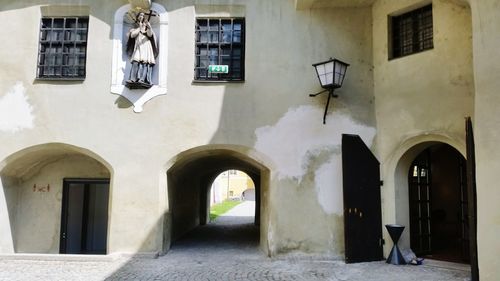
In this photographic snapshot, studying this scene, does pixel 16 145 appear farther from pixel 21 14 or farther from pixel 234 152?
pixel 234 152

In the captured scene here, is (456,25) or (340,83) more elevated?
(456,25)

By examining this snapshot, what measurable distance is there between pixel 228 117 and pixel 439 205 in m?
6.04

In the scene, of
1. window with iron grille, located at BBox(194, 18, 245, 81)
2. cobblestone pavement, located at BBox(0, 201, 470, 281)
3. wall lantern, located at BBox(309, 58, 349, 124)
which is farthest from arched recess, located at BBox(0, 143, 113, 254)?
wall lantern, located at BBox(309, 58, 349, 124)

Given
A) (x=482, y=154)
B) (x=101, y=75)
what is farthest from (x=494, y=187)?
(x=101, y=75)

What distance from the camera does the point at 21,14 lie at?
9.99m

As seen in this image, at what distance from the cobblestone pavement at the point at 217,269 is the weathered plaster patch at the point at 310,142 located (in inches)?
69.1

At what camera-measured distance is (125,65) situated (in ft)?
32.3

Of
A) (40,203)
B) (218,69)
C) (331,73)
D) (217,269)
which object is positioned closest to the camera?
(217,269)

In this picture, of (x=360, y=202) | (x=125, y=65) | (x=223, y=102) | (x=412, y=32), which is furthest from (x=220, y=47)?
(x=360, y=202)

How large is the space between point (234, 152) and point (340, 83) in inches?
111

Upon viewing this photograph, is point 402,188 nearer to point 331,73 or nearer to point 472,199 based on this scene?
point 472,199

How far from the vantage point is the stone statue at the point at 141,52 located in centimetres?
948

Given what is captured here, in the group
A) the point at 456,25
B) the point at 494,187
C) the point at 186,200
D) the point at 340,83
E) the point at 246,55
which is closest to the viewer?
the point at 494,187

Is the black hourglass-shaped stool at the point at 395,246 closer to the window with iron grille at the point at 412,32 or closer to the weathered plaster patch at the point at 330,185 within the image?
the weathered plaster patch at the point at 330,185
